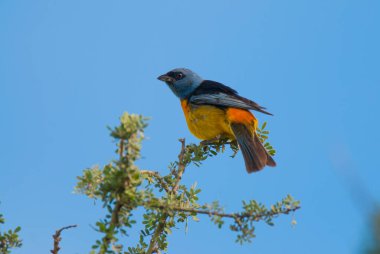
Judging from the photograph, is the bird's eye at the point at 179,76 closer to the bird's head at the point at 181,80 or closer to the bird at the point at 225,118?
the bird's head at the point at 181,80

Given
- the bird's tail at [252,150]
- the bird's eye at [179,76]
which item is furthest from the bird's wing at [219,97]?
the bird's eye at [179,76]

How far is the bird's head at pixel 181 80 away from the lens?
702 centimetres

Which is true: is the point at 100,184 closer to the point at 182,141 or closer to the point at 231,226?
the point at 231,226

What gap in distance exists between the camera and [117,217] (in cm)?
216

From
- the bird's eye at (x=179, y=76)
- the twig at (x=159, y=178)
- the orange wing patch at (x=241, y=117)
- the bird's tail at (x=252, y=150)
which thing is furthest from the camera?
the bird's eye at (x=179, y=76)

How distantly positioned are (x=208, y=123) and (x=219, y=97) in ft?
1.37

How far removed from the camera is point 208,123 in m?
5.68

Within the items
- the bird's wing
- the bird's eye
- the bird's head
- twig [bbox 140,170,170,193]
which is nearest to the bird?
the bird's wing

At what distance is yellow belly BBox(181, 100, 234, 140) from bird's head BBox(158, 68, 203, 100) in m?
0.98

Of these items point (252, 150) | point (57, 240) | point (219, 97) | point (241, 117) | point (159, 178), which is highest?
point (219, 97)

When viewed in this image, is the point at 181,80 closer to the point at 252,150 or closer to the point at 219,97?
the point at 219,97

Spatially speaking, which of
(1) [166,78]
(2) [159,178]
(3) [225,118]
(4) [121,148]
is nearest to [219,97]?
(3) [225,118]

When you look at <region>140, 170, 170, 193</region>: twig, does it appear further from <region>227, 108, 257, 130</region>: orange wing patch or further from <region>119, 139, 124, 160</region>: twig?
<region>227, 108, 257, 130</region>: orange wing patch

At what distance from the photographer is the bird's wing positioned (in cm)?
554
